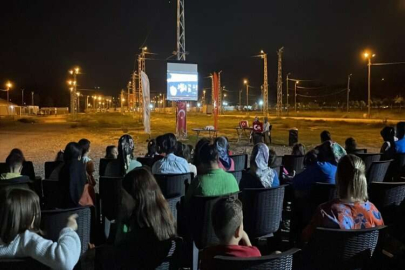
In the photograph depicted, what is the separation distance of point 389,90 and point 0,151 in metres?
124

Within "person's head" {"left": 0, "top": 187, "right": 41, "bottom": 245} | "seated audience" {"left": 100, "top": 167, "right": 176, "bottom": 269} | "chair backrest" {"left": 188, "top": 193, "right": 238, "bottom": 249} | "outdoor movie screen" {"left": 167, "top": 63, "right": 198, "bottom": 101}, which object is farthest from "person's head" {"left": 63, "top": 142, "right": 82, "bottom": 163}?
"outdoor movie screen" {"left": 167, "top": 63, "right": 198, "bottom": 101}

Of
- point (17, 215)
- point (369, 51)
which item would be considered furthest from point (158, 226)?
point (369, 51)

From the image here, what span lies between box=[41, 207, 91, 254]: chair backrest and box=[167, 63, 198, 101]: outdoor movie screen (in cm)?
1787

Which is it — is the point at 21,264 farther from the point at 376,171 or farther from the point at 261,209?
the point at 376,171

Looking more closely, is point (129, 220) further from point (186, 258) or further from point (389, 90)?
point (389, 90)

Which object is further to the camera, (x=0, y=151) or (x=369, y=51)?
(x=369, y=51)

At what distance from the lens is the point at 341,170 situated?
10.7 ft

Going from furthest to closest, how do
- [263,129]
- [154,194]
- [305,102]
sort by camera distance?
[305,102] < [263,129] < [154,194]

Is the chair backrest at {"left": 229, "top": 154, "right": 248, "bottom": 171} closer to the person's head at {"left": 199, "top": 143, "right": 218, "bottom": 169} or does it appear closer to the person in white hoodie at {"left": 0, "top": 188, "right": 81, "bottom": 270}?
the person's head at {"left": 199, "top": 143, "right": 218, "bottom": 169}

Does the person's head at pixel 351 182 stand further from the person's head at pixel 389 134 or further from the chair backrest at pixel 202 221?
the person's head at pixel 389 134

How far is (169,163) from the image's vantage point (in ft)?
18.0

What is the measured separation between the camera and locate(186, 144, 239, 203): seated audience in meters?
4.25

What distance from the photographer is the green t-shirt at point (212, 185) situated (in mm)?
4238

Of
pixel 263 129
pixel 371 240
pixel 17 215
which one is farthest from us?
pixel 263 129
